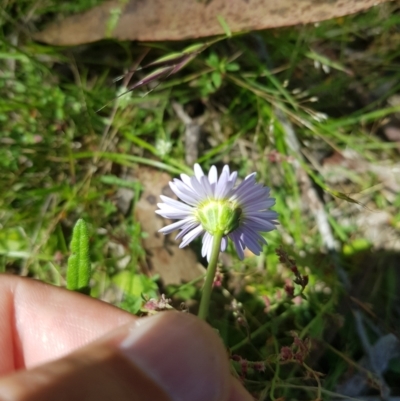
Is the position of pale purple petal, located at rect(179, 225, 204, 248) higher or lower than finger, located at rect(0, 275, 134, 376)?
higher

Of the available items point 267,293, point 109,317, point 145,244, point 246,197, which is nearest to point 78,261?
point 109,317

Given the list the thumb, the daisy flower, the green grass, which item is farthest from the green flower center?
the green grass

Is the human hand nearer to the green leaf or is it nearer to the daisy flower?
the green leaf

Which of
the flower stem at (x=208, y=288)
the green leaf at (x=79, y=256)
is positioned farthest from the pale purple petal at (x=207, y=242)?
the green leaf at (x=79, y=256)

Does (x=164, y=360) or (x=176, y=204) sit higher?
(x=176, y=204)

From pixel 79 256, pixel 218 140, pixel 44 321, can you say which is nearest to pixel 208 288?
pixel 79 256

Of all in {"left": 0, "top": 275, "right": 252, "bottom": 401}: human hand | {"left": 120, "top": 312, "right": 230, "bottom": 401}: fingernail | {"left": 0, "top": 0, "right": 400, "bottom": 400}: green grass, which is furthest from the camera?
{"left": 0, "top": 0, "right": 400, "bottom": 400}: green grass

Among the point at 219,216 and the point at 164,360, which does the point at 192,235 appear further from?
the point at 164,360
